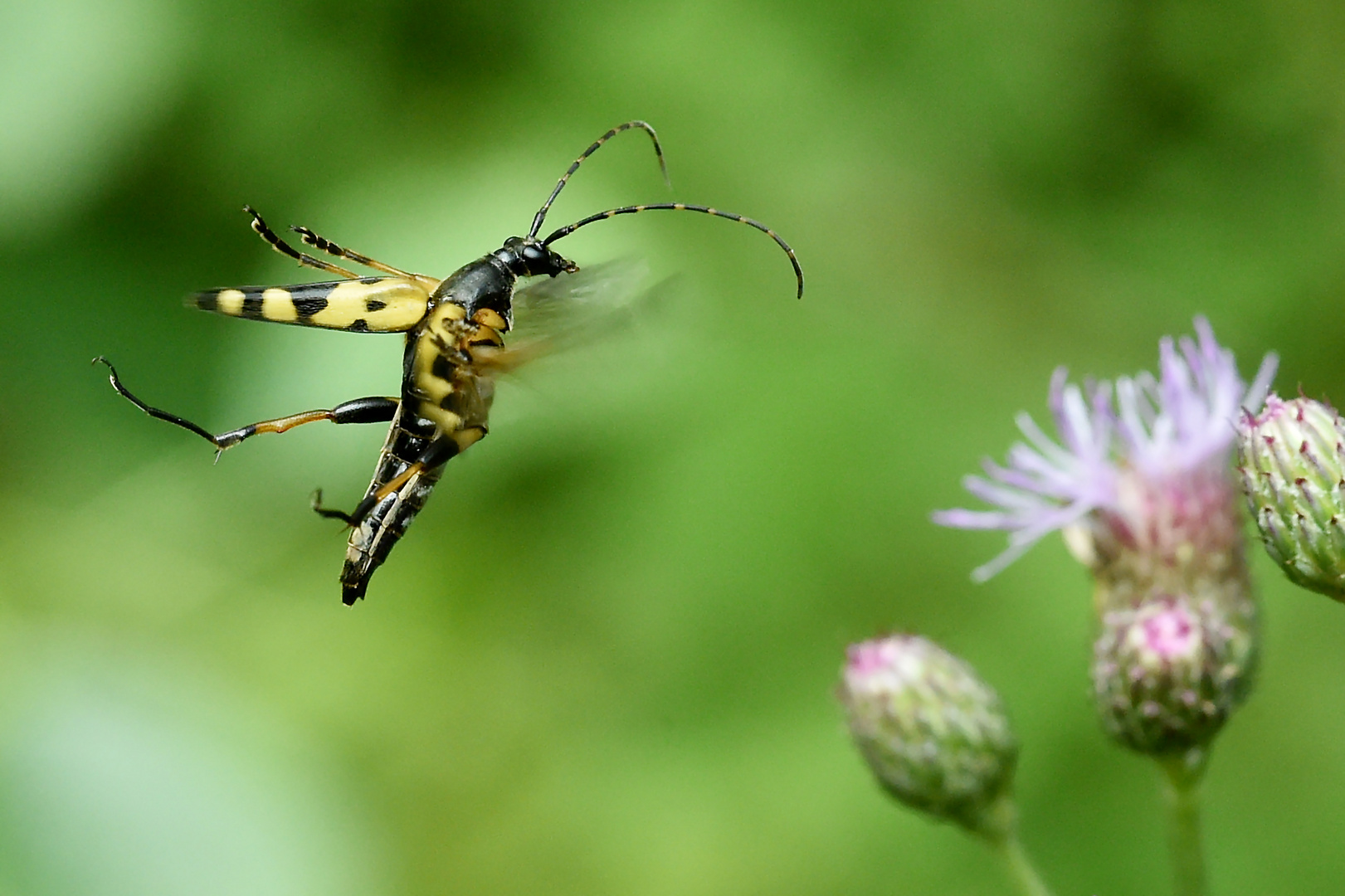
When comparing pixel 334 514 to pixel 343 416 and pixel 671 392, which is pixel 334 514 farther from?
pixel 671 392

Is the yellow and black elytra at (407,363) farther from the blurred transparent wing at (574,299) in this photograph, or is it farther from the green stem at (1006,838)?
the green stem at (1006,838)

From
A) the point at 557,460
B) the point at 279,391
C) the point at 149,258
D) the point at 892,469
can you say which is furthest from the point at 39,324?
the point at 892,469

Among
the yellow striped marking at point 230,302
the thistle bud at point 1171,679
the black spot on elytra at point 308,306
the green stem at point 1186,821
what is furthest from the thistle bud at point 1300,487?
the yellow striped marking at point 230,302

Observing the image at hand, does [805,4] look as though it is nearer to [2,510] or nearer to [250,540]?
[250,540]

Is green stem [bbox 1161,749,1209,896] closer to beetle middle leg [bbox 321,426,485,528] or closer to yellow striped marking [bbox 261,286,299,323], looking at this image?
beetle middle leg [bbox 321,426,485,528]

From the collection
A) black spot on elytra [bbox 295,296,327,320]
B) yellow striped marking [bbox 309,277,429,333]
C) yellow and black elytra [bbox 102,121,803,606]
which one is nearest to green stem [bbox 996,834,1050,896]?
yellow and black elytra [bbox 102,121,803,606]

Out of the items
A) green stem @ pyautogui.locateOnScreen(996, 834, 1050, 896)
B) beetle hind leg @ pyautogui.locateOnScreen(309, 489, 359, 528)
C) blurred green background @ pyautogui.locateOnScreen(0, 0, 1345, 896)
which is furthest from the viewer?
blurred green background @ pyautogui.locateOnScreen(0, 0, 1345, 896)

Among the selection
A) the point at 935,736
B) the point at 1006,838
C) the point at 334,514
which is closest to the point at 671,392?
the point at 935,736
